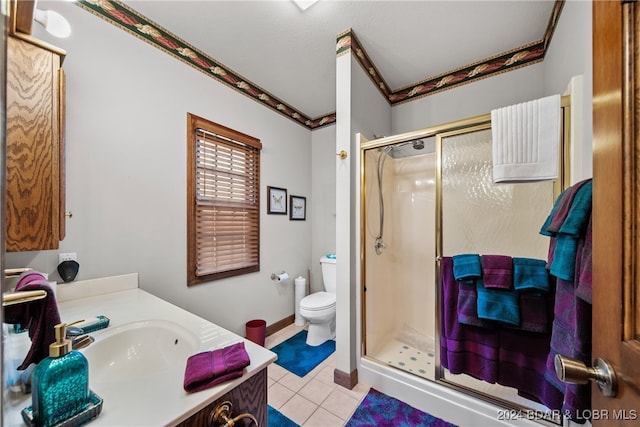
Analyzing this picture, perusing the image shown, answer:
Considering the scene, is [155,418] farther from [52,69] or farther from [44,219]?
[52,69]

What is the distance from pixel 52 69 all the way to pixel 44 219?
493 millimetres

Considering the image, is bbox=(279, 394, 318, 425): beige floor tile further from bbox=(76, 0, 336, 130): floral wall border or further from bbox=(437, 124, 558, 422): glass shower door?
bbox=(76, 0, 336, 130): floral wall border

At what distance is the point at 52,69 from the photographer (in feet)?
2.54

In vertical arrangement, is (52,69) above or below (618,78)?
above

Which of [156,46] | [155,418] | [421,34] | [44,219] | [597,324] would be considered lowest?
[155,418]

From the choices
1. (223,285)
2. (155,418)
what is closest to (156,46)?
(223,285)

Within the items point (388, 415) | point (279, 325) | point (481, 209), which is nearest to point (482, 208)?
point (481, 209)

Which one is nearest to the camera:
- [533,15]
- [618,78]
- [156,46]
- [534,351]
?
[618,78]

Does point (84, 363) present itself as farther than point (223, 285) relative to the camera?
No

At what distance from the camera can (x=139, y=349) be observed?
97 centimetres

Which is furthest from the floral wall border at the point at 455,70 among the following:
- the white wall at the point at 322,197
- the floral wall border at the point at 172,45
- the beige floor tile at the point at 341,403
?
the beige floor tile at the point at 341,403

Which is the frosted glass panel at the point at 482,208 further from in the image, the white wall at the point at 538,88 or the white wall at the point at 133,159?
the white wall at the point at 133,159

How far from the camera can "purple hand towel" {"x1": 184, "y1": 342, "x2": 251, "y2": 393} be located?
623 millimetres

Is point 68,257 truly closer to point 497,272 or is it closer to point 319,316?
point 319,316
